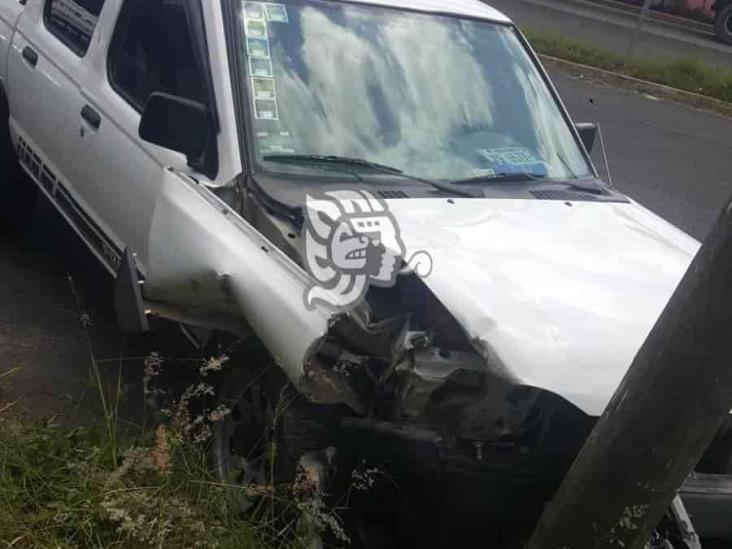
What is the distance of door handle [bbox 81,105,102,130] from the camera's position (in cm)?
456

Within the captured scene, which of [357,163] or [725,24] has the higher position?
[357,163]

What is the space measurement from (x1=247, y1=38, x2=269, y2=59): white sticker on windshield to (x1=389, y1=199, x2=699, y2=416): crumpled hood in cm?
85

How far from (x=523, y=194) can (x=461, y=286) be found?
114 centimetres

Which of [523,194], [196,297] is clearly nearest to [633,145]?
[523,194]

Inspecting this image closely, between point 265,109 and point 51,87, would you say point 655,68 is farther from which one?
point 265,109

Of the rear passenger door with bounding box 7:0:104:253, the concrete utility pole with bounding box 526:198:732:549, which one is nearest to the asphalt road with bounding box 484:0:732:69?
the rear passenger door with bounding box 7:0:104:253

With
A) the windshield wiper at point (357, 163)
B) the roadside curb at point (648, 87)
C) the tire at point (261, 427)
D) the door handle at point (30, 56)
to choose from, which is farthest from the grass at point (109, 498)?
the roadside curb at point (648, 87)

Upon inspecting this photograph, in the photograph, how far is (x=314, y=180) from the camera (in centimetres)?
370

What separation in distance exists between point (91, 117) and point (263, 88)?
1.07m

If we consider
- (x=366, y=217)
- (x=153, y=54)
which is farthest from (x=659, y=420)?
(x=153, y=54)

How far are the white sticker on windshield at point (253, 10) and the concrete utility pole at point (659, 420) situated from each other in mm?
2191

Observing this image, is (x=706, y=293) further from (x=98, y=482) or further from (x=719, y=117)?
(x=719, y=117)
